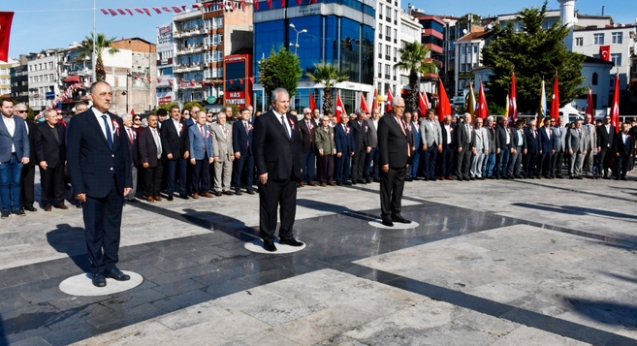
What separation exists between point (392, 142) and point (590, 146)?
1142 centimetres

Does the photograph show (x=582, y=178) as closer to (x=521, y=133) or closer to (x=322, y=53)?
(x=521, y=133)

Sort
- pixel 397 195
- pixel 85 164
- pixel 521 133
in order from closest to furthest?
pixel 85 164 < pixel 397 195 < pixel 521 133

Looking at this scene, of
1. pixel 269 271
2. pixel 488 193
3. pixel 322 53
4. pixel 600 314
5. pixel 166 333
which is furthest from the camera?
pixel 322 53

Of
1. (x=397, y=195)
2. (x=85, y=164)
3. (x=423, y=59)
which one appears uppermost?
(x=423, y=59)

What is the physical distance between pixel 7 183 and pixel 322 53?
54240 mm

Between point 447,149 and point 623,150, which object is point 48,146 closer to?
point 447,149

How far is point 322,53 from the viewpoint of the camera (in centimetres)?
6119

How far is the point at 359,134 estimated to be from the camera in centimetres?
1430

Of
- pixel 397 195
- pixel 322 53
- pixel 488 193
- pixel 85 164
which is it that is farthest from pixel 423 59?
pixel 85 164

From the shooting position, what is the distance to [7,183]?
9.09 metres

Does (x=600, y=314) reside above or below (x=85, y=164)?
below

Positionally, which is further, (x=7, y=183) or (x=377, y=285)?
(x=7, y=183)

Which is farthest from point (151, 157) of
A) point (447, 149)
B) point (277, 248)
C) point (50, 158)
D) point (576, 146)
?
point (576, 146)

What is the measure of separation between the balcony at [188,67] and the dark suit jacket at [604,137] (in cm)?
6972
